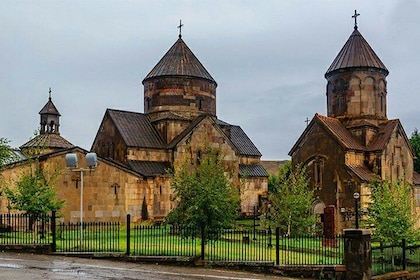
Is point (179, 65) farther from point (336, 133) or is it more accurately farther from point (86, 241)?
point (86, 241)

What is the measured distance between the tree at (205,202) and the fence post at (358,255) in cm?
411

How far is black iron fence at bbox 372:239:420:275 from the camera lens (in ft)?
61.1

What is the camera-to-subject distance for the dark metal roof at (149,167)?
118ft

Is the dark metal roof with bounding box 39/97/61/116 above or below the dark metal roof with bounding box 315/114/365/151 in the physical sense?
above

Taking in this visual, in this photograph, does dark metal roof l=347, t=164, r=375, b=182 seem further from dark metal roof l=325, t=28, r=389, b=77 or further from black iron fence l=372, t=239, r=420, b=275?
black iron fence l=372, t=239, r=420, b=275

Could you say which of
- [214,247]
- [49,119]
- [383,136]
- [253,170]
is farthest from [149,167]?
[49,119]

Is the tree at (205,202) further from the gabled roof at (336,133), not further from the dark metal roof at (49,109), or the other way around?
the dark metal roof at (49,109)

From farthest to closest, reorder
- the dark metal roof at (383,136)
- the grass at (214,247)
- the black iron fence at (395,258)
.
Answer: the dark metal roof at (383,136) < the grass at (214,247) < the black iron fence at (395,258)

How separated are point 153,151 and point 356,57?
15.2 m

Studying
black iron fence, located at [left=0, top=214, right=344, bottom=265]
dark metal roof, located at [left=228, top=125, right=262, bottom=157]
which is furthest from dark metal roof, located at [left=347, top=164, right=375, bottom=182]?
black iron fence, located at [left=0, top=214, right=344, bottom=265]

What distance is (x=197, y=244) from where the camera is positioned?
21516 millimetres

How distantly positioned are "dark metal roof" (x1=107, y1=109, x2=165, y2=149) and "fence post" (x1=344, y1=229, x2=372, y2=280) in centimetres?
2224

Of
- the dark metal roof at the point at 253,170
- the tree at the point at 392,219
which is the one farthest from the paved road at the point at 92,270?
the dark metal roof at the point at 253,170

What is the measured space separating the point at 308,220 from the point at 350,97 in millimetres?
14879
